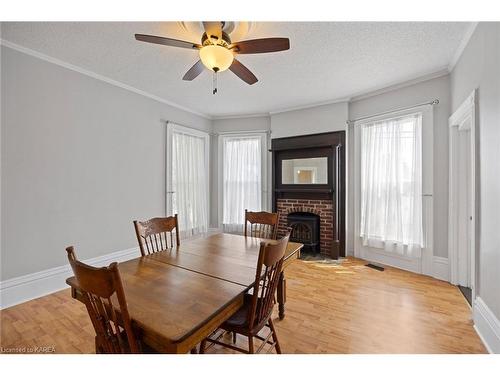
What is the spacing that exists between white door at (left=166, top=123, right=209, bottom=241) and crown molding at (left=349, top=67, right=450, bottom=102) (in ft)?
9.32

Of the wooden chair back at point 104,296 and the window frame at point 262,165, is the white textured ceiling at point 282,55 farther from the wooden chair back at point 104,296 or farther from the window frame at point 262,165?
the wooden chair back at point 104,296

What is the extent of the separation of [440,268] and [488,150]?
1828mm

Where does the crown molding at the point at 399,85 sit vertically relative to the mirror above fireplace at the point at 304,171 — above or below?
above

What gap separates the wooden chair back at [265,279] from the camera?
4.14 ft

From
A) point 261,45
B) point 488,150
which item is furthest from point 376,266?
point 261,45

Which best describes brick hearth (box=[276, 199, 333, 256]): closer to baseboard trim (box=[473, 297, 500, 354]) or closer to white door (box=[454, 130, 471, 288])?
white door (box=[454, 130, 471, 288])

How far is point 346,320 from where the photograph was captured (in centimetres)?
211

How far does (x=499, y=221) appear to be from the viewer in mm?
1683

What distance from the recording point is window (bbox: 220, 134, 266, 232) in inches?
184

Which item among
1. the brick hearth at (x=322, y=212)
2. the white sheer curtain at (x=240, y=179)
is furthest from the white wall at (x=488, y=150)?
the white sheer curtain at (x=240, y=179)

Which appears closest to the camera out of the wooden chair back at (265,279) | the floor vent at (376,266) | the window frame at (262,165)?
the wooden chair back at (265,279)

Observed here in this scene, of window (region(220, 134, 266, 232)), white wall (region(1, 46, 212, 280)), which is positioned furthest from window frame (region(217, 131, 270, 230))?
white wall (region(1, 46, 212, 280))

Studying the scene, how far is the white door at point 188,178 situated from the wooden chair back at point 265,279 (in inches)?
118

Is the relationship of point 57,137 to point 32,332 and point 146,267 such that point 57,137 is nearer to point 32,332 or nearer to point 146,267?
point 32,332
